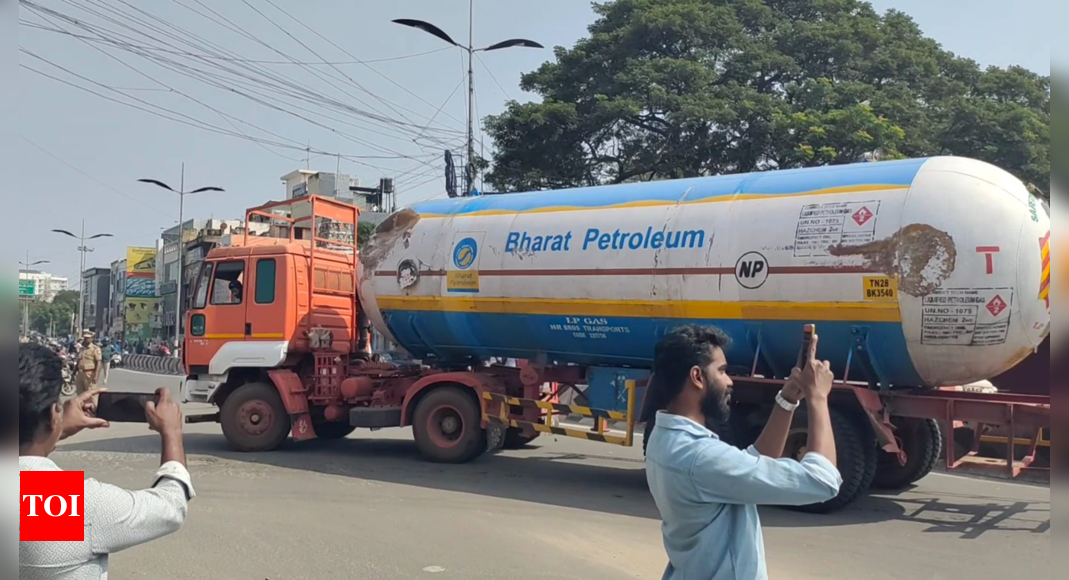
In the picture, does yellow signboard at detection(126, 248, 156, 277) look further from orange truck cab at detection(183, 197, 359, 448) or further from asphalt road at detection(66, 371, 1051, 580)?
asphalt road at detection(66, 371, 1051, 580)

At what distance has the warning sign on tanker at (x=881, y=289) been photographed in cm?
821

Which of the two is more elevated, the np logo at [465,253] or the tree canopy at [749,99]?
the tree canopy at [749,99]

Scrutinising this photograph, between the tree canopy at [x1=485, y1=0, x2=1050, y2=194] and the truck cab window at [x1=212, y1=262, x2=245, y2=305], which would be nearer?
the truck cab window at [x1=212, y1=262, x2=245, y2=305]

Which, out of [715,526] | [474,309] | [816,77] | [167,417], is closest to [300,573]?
[167,417]

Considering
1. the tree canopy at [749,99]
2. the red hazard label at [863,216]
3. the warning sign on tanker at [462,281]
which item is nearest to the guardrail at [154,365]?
the tree canopy at [749,99]

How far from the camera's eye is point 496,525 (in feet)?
25.5

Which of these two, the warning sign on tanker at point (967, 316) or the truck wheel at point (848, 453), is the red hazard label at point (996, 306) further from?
the truck wheel at point (848, 453)

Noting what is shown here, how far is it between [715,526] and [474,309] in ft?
27.8

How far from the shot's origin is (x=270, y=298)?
12.2 metres

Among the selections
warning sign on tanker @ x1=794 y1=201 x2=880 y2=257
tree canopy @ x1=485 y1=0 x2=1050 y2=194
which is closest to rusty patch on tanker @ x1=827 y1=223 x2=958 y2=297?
warning sign on tanker @ x1=794 y1=201 x2=880 y2=257

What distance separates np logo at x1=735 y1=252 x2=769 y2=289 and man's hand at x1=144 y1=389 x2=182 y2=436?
22.8 feet

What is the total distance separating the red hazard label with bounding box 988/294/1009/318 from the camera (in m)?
7.87

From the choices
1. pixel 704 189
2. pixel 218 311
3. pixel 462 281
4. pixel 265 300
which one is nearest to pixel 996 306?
pixel 704 189

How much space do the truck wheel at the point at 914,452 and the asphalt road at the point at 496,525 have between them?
0.69 feet
